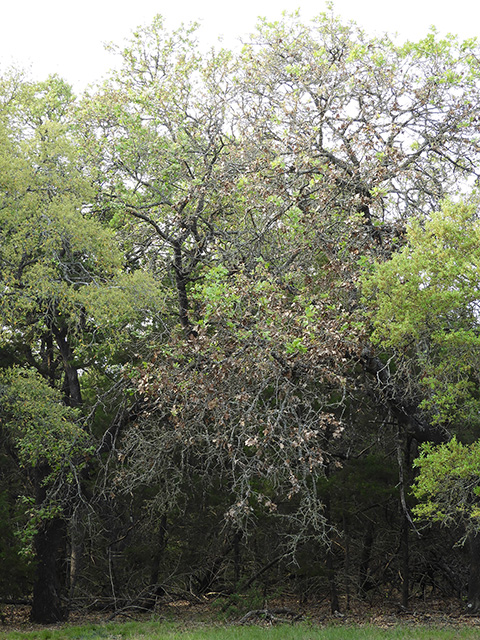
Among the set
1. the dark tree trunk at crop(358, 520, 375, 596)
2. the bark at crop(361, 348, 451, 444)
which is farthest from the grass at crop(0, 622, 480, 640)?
the dark tree trunk at crop(358, 520, 375, 596)

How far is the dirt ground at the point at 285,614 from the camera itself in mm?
12852

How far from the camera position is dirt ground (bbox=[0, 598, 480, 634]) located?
12.9m

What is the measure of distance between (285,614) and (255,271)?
8.16m

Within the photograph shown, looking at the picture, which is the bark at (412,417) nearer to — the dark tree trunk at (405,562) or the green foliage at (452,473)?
the green foliage at (452,473)

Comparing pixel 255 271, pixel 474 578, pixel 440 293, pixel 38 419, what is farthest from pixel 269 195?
pixel 474 578

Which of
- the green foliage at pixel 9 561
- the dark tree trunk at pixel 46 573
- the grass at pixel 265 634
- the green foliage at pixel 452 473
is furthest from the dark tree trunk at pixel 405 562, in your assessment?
the green foliage at pixel 9 561

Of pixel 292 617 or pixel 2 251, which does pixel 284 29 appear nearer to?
pixel 2 251

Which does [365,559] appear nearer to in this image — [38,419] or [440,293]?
[38,419]

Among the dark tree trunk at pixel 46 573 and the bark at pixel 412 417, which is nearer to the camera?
the bark at pixel 412 417

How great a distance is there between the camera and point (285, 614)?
46.0 feet

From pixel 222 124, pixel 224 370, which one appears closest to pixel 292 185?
pixel 222 124

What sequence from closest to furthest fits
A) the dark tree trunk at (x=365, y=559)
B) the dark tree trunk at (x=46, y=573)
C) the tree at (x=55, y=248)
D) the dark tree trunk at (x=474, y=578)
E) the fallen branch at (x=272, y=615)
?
the tree at (x=55, y=248) < the dark tree trunk at (x=474, y=578) < the fallen branch at (x=272, y=615) < the dark tree trunk at (x=46, y=573) < the dark tree trunk at (x=365, y=559)

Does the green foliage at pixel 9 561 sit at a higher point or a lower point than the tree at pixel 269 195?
lower

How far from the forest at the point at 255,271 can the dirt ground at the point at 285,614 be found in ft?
1.86
